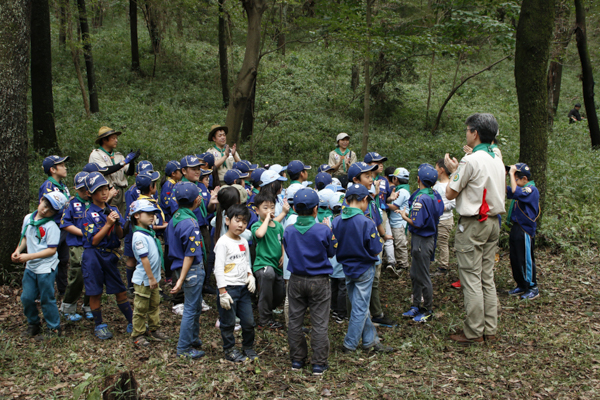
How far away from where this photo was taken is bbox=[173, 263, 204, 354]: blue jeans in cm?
507

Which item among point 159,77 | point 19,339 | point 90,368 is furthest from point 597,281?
point 159,77

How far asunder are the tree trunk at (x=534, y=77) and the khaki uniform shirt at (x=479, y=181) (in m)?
3.54

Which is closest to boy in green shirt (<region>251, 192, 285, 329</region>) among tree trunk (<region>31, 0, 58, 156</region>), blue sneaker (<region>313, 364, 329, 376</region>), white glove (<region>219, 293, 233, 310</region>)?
white glove (<region>219, 293, 233, 310</region>)

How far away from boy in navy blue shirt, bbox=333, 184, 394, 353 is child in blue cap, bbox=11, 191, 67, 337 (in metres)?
3.66

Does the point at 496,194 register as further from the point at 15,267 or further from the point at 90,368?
the point at 15,267

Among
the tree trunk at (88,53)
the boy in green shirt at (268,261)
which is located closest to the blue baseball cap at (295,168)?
the boy in green shirt at (268,261)

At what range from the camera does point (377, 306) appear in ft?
19.6

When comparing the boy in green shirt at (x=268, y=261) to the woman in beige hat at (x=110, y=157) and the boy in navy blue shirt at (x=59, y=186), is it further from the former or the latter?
the woman in beige hat at (x=110, y=157)

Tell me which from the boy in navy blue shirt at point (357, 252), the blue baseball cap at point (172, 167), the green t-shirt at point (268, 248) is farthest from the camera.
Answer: the blue baseball cap at point (172, 167)

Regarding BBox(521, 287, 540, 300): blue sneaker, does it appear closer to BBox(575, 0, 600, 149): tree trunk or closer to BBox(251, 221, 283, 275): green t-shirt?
BBox(251, 221, 283, 275): green t-shirt

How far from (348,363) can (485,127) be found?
132 inches

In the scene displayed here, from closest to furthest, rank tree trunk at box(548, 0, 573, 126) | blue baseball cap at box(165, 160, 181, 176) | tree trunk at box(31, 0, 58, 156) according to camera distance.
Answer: blue baseball cap at box(165, 160, 181, 176), tree trunk at box(31, 0, 58, 156), tree trunk at box(548, 0, 573, 126)

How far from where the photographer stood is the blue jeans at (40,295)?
5333 millimetres

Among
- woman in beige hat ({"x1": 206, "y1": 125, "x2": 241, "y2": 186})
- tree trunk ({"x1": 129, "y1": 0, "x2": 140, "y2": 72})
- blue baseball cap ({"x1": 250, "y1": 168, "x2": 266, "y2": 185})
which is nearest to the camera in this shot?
blue baseball cap ({"x1": 250, "y1": 168, "x2": 266, "y2": 185})
